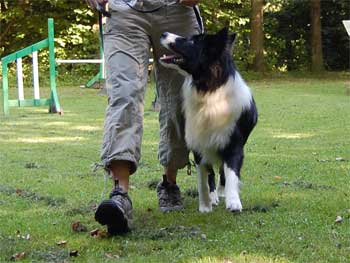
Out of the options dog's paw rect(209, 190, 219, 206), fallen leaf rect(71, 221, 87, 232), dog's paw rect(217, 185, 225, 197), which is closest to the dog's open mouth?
dog's paw rect(209, 190, 219, 206)

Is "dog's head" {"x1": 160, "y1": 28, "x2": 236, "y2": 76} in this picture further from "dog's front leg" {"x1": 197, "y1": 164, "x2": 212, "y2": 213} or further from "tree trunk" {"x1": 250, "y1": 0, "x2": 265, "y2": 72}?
"tree trunk" {"x1": 250, "y1": 0, "x2": 265, "y2": 72}

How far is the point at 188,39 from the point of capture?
4.01 metres

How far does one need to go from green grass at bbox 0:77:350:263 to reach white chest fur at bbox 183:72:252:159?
48 cm

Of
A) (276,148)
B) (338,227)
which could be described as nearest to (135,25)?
(338,227)

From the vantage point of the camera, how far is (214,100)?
4.02m

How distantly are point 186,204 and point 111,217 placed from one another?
117cm

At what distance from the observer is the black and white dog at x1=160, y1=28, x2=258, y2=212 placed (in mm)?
3980

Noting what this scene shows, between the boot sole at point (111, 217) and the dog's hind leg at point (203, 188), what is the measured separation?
2.68 ft

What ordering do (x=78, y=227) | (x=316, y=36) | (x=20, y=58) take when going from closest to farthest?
1. (x=78, y=227)
2. (x=20, y=58)
3. (x=316, y=36)

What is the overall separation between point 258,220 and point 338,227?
471 millimetres

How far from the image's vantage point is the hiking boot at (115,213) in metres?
3.34

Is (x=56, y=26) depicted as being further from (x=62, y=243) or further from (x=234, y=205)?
(x=62, y=243)

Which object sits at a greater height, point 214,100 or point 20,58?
point 20,58

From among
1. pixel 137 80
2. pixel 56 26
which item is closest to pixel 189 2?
pixel 137 80
